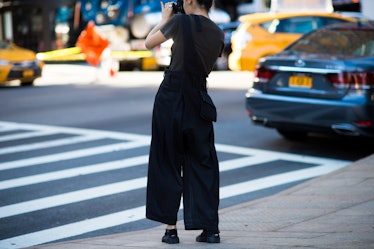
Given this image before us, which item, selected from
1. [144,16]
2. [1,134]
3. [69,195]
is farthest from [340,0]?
[69,195]

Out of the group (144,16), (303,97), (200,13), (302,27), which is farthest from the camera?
(144,16)

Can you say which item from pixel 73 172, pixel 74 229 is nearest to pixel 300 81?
pixel 73 172

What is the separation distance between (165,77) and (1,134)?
23.7 ft

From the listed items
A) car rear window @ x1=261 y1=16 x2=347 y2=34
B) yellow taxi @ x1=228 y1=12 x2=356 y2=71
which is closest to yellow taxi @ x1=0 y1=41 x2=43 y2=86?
yellow taxi @ x1=228 y1=12 x2=356 y2=71

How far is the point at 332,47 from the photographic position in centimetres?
1045

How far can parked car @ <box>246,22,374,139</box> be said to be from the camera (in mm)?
9555

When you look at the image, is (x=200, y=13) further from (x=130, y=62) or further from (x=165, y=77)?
(x=130, y=62)

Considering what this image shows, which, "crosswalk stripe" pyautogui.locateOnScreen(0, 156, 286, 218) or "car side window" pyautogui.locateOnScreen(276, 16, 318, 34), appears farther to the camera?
"car side window" pyautogui.locateOnScreen(276, 16, 318, 34)

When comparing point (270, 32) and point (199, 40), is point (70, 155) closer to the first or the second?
point (199, 40)

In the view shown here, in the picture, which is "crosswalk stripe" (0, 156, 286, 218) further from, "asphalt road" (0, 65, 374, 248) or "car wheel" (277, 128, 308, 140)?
"car wheel" (277, 128, 308, 140)

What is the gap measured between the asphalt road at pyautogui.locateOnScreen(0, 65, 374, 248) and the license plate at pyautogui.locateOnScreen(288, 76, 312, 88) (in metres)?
0.90

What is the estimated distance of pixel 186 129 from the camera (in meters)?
5.59

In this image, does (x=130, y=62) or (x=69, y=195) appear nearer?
(x=69, y=195)

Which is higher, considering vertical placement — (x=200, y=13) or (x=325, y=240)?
(x=200, y=13)
